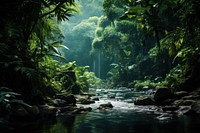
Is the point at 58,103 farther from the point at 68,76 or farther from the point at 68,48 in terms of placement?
the point at 68,48

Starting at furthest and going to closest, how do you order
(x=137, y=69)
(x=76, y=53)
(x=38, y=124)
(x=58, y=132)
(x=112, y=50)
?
(x=76, y=53) → (x=112, y=50) → (x=137, y=69) → (x=38, y=124) → (x=58, y=132)

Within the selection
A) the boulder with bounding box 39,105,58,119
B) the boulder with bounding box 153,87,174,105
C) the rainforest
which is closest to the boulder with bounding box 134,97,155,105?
the rainforest

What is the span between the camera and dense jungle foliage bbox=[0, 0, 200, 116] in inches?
129

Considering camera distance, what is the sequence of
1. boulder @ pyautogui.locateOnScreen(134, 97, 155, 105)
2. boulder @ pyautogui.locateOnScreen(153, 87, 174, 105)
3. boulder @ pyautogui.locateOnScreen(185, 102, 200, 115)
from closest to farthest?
1. boulder @ pyautogui.locateOnScreen(185, 102, 200, 115)
2. boulder @ pyautogui.locateOnScreen(153, 87, 174, 105)
3. boulder @ pyautogui.locateOnScreen(134, 97, 155, 105)

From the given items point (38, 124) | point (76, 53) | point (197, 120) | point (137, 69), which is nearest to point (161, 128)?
point (197, 120)

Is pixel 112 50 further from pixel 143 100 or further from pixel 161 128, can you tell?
pixel 161 128

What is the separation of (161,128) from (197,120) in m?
1.38

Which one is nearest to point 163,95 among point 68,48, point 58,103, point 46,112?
point 58,103

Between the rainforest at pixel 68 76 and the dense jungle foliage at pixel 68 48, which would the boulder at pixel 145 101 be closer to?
the rainforest at pixel 68 76

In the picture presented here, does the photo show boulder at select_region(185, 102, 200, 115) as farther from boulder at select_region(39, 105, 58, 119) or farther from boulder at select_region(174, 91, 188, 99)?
boulder at select_region(39, 105, 58, 119)

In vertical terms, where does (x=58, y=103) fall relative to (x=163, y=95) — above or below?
below

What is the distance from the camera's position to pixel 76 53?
63.2 meters

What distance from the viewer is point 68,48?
1798 cm

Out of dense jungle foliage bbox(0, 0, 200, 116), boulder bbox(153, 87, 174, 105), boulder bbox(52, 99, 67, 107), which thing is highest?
dense jungle foliage bbox(0, 0, 200, 116)
